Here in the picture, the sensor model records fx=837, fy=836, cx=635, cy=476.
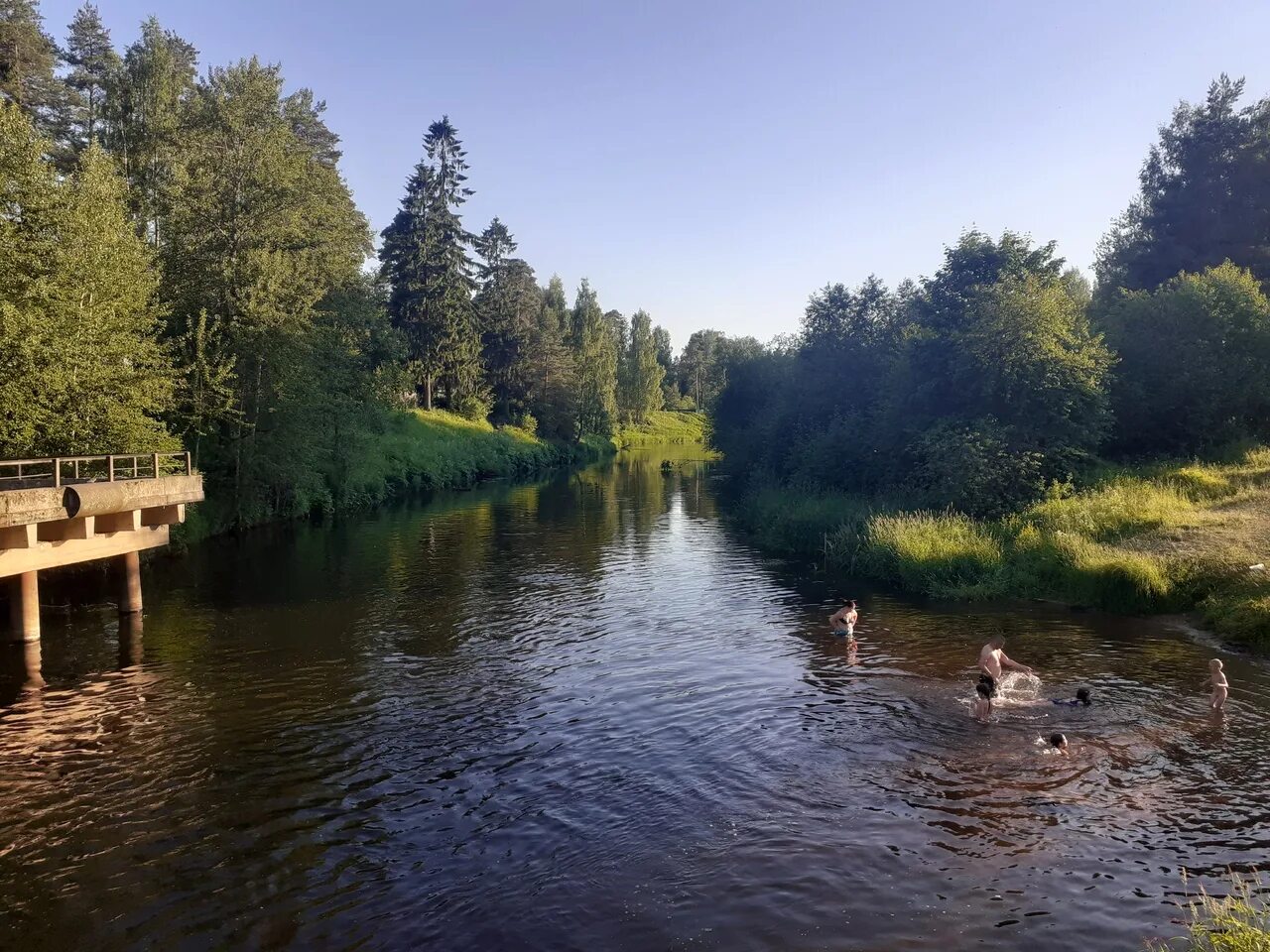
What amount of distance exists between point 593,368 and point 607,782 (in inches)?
3928

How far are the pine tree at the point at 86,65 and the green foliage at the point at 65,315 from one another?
910 inches

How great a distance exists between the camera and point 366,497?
51.5 m

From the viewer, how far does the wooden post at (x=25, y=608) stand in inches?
787

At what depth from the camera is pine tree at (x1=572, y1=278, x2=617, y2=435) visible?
350ft

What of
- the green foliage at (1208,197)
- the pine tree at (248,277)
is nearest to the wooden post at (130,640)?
the pine tree at (248,277)

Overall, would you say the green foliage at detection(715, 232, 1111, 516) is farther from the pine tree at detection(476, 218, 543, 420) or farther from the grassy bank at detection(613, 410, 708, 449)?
the grassy bank at detection(613, 410, 708, 449)

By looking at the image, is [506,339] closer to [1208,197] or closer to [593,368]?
[593,368]

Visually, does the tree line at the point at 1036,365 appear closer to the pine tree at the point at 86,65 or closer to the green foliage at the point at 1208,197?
the green foliage at the point at 1208,197

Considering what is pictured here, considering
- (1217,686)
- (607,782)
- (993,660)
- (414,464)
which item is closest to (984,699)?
(993,660)

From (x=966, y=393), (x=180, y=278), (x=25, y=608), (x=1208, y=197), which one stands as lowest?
(x=25, y=608)

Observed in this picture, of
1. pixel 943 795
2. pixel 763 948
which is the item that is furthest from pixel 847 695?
pixel 763 948

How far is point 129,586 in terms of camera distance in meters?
23.7

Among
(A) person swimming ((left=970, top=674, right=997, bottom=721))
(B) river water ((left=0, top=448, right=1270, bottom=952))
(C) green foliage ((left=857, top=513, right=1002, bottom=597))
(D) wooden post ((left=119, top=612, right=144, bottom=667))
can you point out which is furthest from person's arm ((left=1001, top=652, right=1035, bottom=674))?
(D) wooden post ((left=119, top=612, right=144, bottom=667))

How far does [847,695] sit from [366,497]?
4043cm
